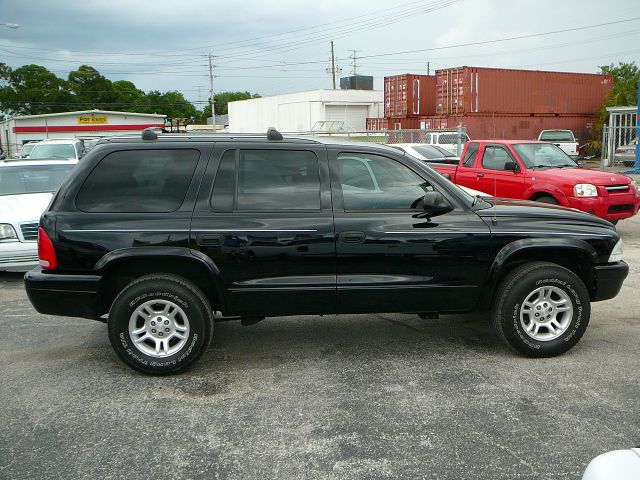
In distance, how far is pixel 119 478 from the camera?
3365 millimetres

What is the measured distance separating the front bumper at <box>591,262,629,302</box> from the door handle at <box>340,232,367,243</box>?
190 centimetres

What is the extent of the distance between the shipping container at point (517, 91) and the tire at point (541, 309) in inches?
956

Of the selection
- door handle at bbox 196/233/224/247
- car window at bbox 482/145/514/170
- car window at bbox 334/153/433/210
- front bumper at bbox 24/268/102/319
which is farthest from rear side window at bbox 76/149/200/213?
car window at bbox 482/145/514/170

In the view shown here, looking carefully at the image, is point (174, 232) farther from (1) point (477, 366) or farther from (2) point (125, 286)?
(1) point (477, 366)

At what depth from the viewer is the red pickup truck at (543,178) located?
976 centimetres

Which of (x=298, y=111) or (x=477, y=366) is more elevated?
(x=298, y=111)

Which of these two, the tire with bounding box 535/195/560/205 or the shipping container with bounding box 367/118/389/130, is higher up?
the shipping container with bounding box 367/118/389/130

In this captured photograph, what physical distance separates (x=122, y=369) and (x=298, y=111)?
159 ft

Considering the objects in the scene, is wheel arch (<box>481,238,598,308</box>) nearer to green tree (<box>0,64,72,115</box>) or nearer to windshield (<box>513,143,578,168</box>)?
windshield (<box>513,143,578,168</box>)

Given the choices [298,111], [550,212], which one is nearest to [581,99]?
[298,111]

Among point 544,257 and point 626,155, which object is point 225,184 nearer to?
point 544,257

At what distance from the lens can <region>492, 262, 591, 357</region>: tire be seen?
489 cm

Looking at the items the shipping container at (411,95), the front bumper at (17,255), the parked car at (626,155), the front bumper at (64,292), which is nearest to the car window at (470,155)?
the front bumper at (17,255)

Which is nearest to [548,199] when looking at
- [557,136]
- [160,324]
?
[160,324]
